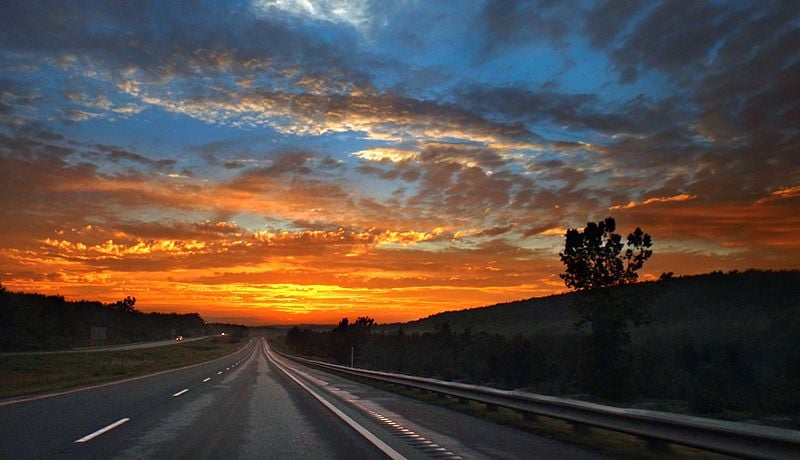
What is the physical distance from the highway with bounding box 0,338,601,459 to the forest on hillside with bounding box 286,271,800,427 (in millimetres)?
6484

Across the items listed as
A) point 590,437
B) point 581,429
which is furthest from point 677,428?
point 581,429

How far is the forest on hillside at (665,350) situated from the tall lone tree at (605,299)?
426 mm

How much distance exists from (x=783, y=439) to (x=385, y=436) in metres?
6.32

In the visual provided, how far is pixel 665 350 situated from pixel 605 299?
2269cm

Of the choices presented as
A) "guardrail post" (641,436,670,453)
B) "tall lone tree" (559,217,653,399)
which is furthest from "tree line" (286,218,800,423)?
"guardrail post" (641,436,670,453)

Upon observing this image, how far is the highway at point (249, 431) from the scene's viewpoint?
873 cm

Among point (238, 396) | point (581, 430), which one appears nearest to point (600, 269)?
point (238, 396)

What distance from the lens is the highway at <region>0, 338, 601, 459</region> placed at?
8734 millimetres

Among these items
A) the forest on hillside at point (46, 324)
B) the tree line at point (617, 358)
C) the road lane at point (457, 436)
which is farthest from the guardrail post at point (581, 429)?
the forest on hillside at point (46, 324)

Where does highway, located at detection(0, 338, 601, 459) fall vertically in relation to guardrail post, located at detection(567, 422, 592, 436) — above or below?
below

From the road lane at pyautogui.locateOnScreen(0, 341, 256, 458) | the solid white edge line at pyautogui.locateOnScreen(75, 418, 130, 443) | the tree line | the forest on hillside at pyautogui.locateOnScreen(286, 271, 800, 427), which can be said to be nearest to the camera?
the road lane at pyautogui.locateOnScreen(0, 341, 256, 458)

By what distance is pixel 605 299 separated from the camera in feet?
136

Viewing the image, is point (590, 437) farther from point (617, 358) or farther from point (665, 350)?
point (665, 350)

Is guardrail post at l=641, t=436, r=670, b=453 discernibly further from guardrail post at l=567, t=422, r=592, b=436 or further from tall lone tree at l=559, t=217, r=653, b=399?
tall lone tree at l=559, t=217, r=653, b=399
